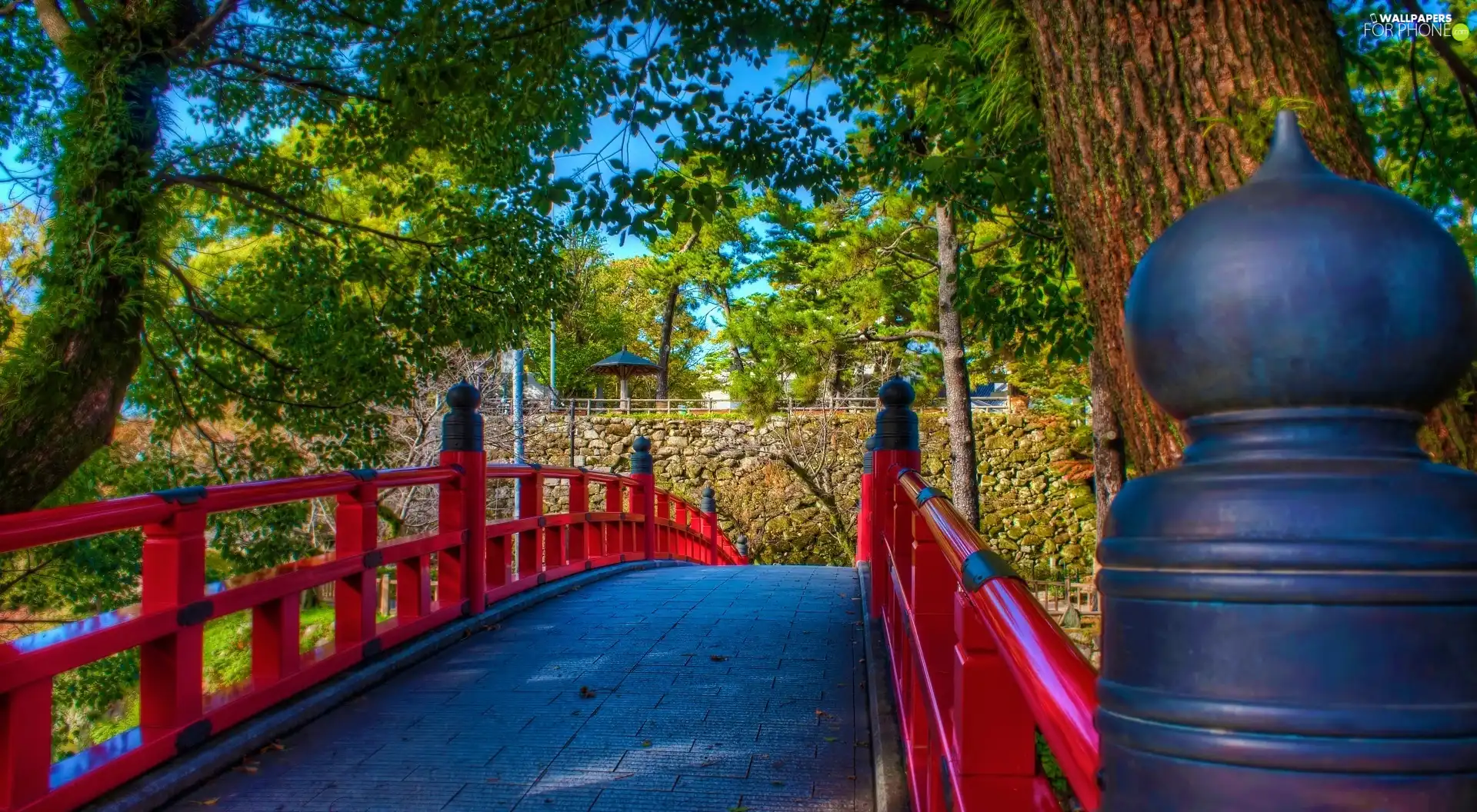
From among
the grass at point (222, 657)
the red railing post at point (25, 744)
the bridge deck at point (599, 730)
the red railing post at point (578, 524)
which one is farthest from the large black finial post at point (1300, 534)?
the grass at point (222, 657)

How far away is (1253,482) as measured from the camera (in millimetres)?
645

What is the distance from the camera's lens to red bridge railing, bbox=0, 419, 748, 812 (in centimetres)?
299

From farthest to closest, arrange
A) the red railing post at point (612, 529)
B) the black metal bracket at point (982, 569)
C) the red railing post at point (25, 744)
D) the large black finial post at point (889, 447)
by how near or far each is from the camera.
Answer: the red railing post at point (612, 529)
the large black finial post at point (889, 447)
the red railing post at point (25, 744)
the black metal bracket at point (982, 569)

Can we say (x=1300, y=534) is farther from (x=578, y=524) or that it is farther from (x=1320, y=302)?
(x=578, y=524)

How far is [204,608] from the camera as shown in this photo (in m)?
3.75

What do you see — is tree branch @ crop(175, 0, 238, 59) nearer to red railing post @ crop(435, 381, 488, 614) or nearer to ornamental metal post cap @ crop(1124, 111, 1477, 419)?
red railing post @ crop(435, 381, 488, 614)

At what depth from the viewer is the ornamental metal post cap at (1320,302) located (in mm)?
645

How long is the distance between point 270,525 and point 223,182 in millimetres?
3064

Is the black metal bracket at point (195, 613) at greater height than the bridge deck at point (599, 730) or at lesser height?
greater

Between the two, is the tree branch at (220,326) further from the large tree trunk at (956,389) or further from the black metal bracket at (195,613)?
the large tree trunk at (956,389)

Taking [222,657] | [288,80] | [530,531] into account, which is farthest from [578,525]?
[222,657]

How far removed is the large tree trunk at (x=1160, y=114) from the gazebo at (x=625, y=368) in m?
27.2

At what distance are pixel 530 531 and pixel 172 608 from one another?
426 cm

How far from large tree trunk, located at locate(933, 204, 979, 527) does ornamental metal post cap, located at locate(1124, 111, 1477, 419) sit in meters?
13.2
